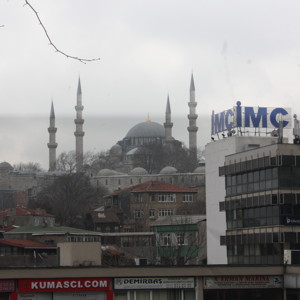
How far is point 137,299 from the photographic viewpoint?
31.9 m

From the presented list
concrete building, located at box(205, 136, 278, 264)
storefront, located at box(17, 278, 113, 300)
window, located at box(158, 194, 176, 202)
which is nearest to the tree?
window, located at box(158, 194, 176, 202)

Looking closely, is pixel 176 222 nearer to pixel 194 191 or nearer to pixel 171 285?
pixel 194 191

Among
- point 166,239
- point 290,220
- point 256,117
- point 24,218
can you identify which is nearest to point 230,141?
point 256,117

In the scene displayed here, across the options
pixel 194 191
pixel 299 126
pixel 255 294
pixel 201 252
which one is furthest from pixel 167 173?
pixel 255 294

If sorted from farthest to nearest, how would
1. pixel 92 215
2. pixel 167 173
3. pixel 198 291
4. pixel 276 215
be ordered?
pixel 167 173 → pixel 92 215 → pixel 276 215 → pixel 198 291

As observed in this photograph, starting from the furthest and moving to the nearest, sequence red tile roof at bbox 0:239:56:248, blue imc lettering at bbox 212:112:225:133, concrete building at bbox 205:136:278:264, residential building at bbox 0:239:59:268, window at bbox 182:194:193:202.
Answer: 1. window at bbox 182:194:193:202
2. red tile roof at bbox 0:239:56:248
3. blue imc lettering at bbox 212:112:225:133
4. concrete building at bbox 205:136:278:264
5. residential building at bbox 0:239:59:268

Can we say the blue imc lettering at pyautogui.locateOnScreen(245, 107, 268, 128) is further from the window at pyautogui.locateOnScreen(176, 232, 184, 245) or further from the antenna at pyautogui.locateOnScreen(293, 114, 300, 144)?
the window at pyautogui.locateOnScreen(176, 232, 184, 245)

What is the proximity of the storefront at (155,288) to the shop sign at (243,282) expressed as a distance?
0.73m

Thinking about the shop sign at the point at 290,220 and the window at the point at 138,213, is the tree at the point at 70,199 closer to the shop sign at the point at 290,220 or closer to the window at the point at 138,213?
the window at the point at 138,213

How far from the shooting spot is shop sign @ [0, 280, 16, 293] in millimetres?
30422

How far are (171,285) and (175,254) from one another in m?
46.2


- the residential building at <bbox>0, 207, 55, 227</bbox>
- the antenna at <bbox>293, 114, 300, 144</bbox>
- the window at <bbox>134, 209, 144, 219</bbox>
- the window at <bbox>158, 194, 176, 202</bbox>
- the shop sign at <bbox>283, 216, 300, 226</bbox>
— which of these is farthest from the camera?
the window at <bbox>158, 194, 176, 202</bbox>

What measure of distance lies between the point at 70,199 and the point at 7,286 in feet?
309

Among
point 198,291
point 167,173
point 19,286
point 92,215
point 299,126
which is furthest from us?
point 167,173
